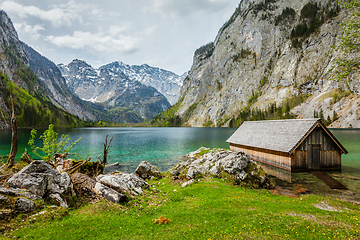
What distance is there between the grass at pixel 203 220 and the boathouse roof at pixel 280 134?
1215cm

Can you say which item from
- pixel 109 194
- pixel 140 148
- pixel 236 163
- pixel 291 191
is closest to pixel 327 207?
pixel 291 191

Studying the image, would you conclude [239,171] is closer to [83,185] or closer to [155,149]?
[83,185]

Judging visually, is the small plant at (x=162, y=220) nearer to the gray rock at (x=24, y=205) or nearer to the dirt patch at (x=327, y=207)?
the gray rock at (x=24, y=205)

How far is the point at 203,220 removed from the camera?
35.9 feet

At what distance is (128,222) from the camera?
33.9 feet

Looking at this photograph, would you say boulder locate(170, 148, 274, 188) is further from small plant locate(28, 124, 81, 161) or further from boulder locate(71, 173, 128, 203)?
small plant locate(28, 124, 81, 161)

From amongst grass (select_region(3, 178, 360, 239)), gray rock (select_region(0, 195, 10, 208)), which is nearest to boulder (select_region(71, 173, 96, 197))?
grass (select_region(3, 178, 360, 239))

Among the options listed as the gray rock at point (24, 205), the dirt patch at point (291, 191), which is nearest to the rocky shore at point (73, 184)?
the gray rock at point (24, 205)

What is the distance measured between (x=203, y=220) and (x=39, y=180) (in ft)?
35.9

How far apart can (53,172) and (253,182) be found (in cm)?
1959

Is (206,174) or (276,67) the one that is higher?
(276,67)

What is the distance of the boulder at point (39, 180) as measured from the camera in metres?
10.3

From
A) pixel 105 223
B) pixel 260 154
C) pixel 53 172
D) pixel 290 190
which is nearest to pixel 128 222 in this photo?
pixel 105 223

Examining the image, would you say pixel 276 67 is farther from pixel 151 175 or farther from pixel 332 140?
pixel 151 175
